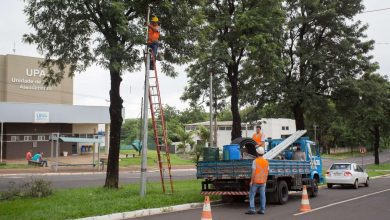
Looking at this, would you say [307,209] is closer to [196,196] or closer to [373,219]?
[373,219]

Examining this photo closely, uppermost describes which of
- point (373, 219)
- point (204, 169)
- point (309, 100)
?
point (309, 100)

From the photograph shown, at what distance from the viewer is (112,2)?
14.5 metres

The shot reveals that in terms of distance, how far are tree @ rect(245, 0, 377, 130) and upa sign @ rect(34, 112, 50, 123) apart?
2119 cm

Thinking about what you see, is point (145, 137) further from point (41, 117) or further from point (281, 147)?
point (41, 117)

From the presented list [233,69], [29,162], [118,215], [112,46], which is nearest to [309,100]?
[233,69]

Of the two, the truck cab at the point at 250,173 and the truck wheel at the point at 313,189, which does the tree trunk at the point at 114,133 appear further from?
the truck wheel at the point at 313,189

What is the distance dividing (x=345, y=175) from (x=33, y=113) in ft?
94.5

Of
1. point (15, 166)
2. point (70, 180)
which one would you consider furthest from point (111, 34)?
point (15, 166)

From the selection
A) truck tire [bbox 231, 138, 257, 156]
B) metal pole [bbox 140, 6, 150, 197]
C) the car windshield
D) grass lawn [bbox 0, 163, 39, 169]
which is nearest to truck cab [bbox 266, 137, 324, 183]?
truck tire [bbox 231, 138, 257, 156]

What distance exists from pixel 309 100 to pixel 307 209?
16.0 metres

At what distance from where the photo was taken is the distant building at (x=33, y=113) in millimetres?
41500

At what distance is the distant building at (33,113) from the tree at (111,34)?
24542 millimetres

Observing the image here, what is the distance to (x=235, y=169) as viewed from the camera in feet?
48.5

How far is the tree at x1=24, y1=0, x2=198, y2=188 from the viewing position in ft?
50.1
